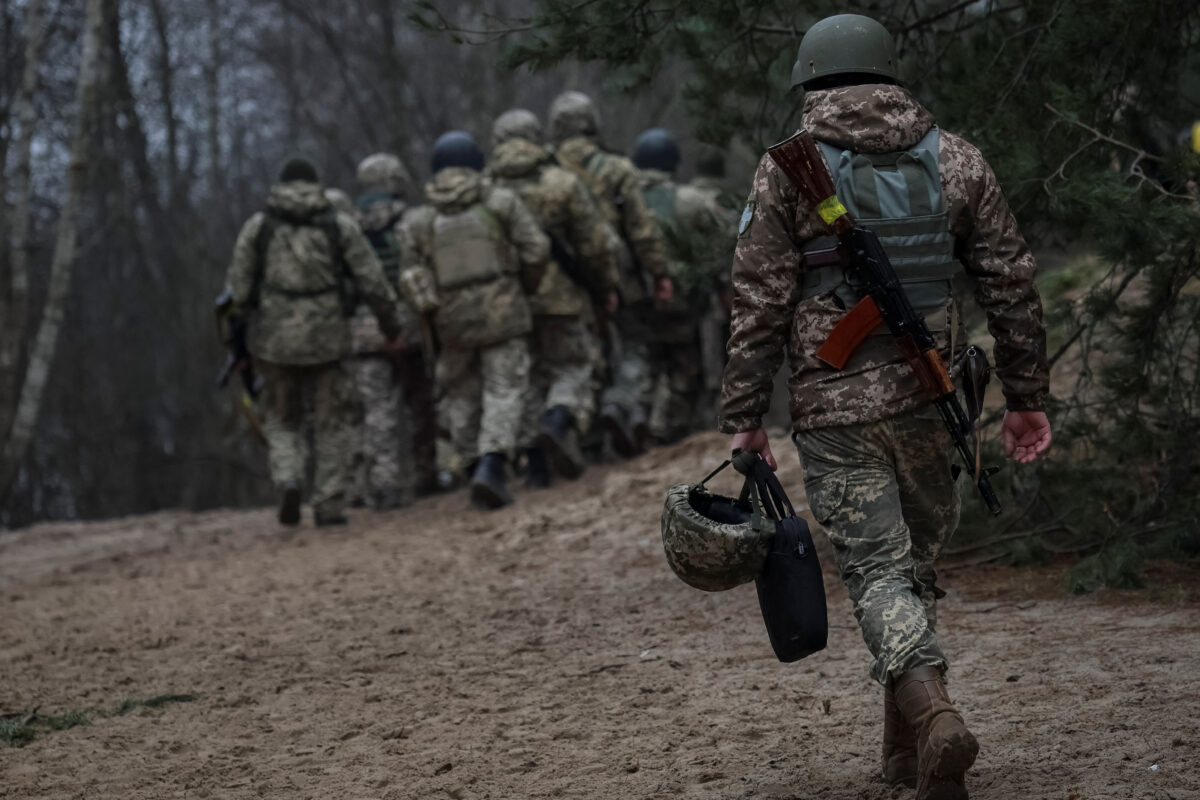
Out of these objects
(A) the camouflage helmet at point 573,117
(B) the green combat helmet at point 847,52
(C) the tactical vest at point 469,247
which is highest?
(A) the camouflage helmet at point 573,117

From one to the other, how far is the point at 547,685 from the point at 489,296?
5302 millimetres

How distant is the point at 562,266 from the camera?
10945 millimetres

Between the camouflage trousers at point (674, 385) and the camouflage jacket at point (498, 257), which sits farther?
the camouflage trousers at point (674, 385)

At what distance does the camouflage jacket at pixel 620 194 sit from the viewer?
11680 mm

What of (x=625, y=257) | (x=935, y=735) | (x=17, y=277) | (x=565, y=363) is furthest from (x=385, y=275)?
(x=935, y=735)

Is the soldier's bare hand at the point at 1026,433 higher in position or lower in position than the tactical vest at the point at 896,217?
lower

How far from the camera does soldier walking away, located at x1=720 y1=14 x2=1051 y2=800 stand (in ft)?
12.0

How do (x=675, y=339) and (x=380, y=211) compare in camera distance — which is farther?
(x=675, y=339)

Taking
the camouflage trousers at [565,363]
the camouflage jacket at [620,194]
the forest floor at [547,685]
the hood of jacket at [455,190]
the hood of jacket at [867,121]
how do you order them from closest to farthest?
1. the hood of jacket at [867,121]
2. the forest floor at [547,685]
3. the hood of jacket at [455,190]
4. the camouflage trousers at [565,363]
5. the camouflage jacket at [620,194]

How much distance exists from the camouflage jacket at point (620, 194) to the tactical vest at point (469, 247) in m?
1.45

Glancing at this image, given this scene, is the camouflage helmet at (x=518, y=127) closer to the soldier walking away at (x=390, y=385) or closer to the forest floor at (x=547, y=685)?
the soldier walking away at (x=390, y=385)

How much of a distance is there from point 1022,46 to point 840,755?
10.5 feet

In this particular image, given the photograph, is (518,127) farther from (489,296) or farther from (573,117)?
(489,296)

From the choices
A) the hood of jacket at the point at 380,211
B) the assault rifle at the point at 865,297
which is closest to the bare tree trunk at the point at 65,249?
the hood of jacket at the point at 380,211
